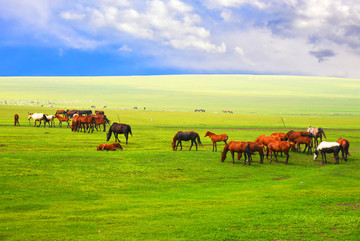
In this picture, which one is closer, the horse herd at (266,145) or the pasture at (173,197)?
the pasture at (173,197)

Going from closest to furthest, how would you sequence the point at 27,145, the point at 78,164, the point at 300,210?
the point at 300,210 → the point at 78,164 → the point at 27,145

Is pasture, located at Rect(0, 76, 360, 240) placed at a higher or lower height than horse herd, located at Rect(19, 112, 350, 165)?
lower

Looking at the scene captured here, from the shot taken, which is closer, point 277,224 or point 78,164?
point 277,224

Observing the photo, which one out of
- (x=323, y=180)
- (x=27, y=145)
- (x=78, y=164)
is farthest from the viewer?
(x=27, y=145)

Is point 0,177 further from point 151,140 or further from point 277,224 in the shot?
point 151,140

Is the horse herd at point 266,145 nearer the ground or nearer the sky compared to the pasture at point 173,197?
nearer the sky

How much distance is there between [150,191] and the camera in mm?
17047

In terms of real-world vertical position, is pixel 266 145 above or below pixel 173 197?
above

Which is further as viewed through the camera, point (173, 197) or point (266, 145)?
point (266, 145)

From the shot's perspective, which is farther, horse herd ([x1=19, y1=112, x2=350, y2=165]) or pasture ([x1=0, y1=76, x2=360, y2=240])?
horse herd ([x1=19, y1=112, x2=350, y2=165])

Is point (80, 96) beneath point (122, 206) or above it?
above

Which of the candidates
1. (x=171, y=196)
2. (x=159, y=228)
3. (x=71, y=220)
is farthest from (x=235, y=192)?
(x=71, y=220)

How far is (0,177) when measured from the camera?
1770cm

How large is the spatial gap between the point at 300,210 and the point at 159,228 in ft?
16.6
